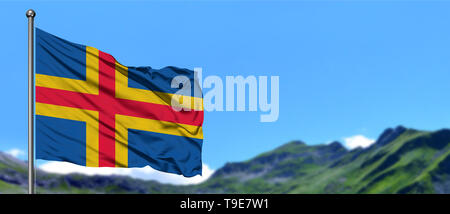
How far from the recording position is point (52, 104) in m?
19.2

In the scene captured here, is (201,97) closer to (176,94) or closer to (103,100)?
(176,94)

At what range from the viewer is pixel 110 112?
807 inches

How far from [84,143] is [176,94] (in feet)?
15.2

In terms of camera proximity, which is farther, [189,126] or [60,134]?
[189,126]

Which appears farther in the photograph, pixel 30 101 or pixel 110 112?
pixel 110 112

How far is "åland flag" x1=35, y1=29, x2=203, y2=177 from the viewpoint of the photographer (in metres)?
19.2

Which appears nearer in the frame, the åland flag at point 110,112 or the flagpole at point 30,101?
the flagpole at point 30,101

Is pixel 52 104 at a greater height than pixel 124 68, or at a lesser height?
lesser

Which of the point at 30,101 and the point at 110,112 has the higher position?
the point at 110,112

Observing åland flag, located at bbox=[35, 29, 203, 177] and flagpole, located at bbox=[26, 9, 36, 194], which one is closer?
flagpole, located at bbox=[26, 9, 36, 194]

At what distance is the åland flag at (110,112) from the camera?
19.2 m
